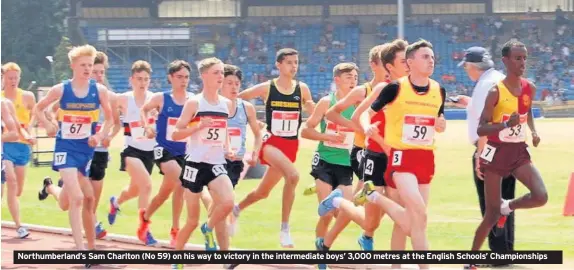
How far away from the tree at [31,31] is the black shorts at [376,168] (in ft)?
200

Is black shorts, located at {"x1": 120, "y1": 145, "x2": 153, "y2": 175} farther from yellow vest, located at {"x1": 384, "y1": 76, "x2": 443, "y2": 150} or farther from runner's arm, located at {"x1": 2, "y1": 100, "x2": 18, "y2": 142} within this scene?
yellow vest, located at {"x1": 384, "y1": 76, "x2": 443, "y2": 150}

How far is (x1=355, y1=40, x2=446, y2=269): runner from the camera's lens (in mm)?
9445

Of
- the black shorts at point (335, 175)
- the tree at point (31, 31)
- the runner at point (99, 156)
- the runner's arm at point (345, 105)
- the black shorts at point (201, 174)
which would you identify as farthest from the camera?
the tree at point (31, 31)

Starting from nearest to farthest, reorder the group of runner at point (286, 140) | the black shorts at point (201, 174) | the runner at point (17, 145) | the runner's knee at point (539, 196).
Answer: the group of runner at point (286, 140) → the runner's knee at point (539, 196) → the black shorts at point (201, 174) → the runner at point (17, 145)

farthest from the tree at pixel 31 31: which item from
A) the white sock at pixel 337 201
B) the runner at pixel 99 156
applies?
the white sock at pixel 337 201

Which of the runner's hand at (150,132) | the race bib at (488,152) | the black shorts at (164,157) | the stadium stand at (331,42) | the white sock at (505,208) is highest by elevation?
the stadium stand at (331,42)

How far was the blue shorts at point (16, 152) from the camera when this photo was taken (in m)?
14.6

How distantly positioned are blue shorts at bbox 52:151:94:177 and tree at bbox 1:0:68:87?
194 ft

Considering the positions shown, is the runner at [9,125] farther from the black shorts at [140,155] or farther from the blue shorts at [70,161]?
the blue shorts at [70,161]

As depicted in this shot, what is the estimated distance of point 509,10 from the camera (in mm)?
66500

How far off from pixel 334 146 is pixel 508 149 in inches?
86.7

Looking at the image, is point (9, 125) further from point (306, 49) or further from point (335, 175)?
point (306, 49)

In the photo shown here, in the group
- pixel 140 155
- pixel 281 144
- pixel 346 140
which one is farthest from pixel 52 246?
pixel 346 140

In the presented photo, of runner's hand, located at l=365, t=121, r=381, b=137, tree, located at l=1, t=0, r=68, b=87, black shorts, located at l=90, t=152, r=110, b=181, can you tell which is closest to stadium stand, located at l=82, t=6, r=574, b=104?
tree, located at l=1, t=0, r=68, b=87
